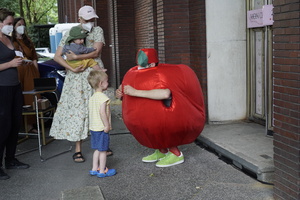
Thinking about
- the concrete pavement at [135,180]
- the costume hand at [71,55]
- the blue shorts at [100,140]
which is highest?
the costume hand at [71,55]

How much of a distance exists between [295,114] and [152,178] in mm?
2108

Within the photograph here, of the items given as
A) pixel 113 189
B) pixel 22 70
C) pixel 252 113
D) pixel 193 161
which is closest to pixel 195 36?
pixel 252 113

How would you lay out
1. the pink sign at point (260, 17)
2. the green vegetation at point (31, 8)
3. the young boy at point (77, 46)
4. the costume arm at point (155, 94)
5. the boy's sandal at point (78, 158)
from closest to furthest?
the costume arm at point (155, 94) → the young boy at point (77, 46) → the pink sign at point (260, 17) → the boy's sandal at point (78, 158) → the green vegetation at point (31, 8)

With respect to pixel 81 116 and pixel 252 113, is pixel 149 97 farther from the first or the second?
pixel 252 113

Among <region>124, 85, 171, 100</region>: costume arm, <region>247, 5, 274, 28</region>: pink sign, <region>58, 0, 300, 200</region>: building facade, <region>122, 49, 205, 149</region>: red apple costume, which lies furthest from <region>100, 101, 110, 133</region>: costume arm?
<region>247, 5, 274, 28</region>: pink sign

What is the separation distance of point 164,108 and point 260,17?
270cm

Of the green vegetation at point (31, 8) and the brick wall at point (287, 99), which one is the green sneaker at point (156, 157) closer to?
the brick wall at point (287, 99)

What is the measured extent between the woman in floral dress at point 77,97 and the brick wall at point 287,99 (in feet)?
9.64

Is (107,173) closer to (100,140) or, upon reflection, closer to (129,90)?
(100,140)

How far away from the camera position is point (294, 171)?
412 centimetres

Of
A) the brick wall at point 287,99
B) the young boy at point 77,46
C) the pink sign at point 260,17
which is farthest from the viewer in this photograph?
the pink sign at point 260,17

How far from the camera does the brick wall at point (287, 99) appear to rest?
160 inches

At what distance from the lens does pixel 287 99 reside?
13.9ft

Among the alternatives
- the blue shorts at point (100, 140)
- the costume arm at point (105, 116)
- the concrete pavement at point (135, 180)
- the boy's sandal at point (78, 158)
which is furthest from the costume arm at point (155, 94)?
the boy's sandal at point (78, 158)
